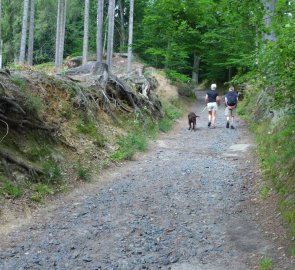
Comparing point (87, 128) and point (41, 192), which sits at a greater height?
point (87, 128)

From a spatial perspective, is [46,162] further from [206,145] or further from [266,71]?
[206,145]

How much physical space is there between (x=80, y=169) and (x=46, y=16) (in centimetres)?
3484

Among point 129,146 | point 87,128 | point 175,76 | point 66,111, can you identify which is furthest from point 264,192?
point 175,76

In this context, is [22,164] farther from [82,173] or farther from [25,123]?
[82,173]

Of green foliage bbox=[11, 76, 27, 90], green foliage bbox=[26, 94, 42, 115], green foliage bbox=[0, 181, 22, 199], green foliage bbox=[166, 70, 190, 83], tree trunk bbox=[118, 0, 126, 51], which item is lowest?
green foliage bbox=[0, 181, 22, 199]

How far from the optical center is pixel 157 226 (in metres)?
6.23

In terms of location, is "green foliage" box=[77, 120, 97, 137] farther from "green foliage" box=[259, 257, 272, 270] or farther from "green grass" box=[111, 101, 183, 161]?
"green foliage" box=[259, 257, 272, 270]

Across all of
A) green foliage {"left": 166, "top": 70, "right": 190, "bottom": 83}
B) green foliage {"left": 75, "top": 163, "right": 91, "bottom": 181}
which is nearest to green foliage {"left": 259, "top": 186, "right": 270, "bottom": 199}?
green foliage {"left": 75, "top": 163, "right": 91, "bottom": 181}

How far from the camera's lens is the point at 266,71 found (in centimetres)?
689

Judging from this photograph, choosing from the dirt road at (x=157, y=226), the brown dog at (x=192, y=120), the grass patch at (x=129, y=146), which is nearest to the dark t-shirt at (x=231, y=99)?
the brown dog at (x=192, y=120)

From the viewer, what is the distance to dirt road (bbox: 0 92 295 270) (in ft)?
16.5

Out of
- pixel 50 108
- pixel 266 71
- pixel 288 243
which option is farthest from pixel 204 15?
pixel 288 243

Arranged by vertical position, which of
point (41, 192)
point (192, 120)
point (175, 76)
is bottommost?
point (41, 192)

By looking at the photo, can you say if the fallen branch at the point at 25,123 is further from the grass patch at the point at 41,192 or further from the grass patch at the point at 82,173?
the grass patch at the point at 41,192
